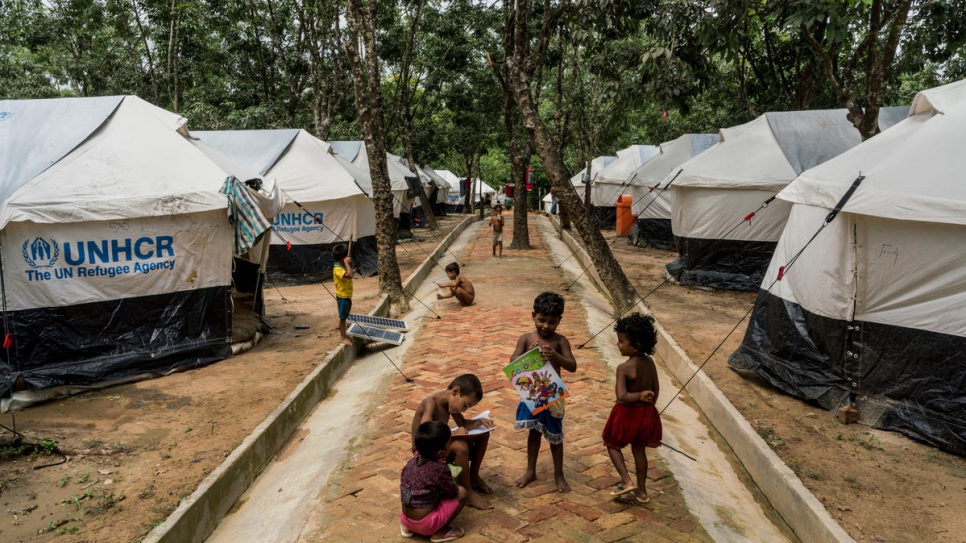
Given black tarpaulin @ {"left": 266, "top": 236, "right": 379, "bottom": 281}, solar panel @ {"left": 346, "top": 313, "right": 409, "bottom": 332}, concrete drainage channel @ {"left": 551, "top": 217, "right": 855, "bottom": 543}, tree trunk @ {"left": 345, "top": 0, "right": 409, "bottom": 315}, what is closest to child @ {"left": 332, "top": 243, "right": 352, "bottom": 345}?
solar panel @ {"left": 346, "top": 313, "right": 409, "bottom": 332}

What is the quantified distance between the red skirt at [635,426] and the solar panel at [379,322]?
5757 mm

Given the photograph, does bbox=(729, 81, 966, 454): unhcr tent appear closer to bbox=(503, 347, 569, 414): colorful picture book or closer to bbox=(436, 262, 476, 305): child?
bbox=(503, 347, 569, 414): colorful picture book

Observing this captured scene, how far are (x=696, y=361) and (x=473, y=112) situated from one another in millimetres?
19501

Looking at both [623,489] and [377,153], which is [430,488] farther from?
[377,153]

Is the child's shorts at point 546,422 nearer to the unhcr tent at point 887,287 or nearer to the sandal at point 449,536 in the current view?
the sandal at point 449,536

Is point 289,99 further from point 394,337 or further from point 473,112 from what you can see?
point 394,337

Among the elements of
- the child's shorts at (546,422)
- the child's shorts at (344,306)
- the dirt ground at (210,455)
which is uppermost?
the child's shorts at (344,306)

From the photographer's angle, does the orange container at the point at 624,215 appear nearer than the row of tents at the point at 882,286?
No

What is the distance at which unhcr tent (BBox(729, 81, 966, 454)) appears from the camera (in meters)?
5.66

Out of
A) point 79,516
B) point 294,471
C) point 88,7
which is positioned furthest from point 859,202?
point 88,7

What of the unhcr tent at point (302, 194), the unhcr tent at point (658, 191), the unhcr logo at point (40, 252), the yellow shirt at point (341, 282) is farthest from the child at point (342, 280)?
the unhcr tent at point (658, 191)

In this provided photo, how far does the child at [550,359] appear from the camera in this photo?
4402 millimetres

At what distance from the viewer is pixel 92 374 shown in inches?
297

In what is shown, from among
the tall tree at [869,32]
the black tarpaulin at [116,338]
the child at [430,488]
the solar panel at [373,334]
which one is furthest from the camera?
the solar panel at [373,334]
